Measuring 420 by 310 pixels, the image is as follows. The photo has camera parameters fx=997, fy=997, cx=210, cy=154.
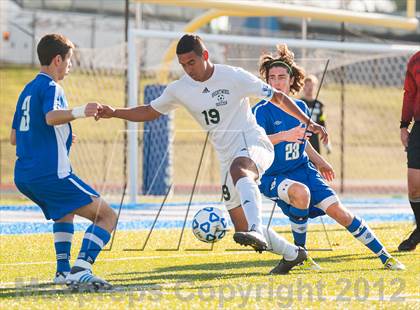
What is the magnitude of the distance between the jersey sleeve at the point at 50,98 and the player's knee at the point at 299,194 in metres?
2.22

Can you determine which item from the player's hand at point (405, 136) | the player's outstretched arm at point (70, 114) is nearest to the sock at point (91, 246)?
the player's outstretched arm at point (70, 114)

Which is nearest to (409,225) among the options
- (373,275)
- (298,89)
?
(298,89)

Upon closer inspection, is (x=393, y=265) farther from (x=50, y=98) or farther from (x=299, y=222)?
(x=50, y=98)

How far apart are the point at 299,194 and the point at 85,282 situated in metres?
2.19

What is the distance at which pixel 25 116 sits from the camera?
745 centimetres

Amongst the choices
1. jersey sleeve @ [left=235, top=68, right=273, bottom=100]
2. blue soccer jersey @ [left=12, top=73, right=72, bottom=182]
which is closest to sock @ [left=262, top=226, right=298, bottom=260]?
jersey sleeve @ [left=235, top=68, right=273, bottom=100]

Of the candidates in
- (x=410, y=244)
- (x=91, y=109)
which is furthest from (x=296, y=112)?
(x=410, y=244)

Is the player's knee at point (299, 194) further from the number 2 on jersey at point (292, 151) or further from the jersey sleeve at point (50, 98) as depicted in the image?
the jersey sleeve at point (50, 98)

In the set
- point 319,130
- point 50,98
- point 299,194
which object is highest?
point 50,98

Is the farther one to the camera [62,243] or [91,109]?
[62,243]

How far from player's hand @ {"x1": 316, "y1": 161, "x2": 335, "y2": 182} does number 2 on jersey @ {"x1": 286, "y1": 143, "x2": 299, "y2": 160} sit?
29 cm

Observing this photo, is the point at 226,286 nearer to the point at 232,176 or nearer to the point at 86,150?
the point at 232,176

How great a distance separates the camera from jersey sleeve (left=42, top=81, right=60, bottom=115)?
23.9 feet

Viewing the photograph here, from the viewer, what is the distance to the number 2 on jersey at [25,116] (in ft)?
24.4
